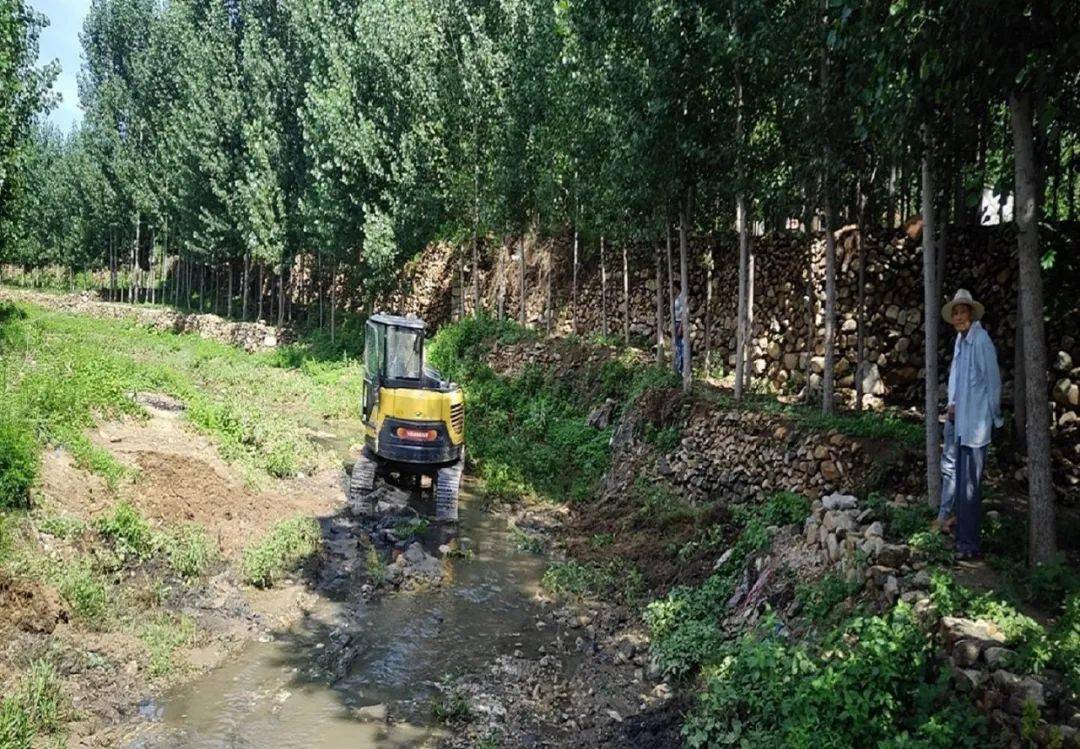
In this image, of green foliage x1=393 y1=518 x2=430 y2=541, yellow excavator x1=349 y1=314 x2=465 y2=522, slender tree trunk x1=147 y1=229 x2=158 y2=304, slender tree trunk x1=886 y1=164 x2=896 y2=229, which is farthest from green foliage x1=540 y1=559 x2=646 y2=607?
slender tree trunk x1=147 y1=229 x2=158 y2=304

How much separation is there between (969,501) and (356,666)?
20.5 ft

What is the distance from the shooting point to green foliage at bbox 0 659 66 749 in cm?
571

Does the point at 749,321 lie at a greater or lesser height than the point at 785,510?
greater

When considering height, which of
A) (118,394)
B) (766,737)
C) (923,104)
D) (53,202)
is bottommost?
(766,737)

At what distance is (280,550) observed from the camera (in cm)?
1037

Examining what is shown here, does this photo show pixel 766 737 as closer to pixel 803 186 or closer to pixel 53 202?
pixel 803 186

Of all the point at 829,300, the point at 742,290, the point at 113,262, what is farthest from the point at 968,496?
the point at 113,262

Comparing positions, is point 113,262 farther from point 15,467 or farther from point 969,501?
point 969,501

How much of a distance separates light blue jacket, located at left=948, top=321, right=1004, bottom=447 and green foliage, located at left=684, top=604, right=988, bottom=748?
1.71 metres

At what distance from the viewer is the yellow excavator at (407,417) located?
12641 millimetres

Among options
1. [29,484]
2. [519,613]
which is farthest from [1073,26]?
[29,484]

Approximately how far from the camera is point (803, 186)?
39.1 feet

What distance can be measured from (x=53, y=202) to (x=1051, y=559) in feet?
211

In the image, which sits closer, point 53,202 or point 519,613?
point 519,613
